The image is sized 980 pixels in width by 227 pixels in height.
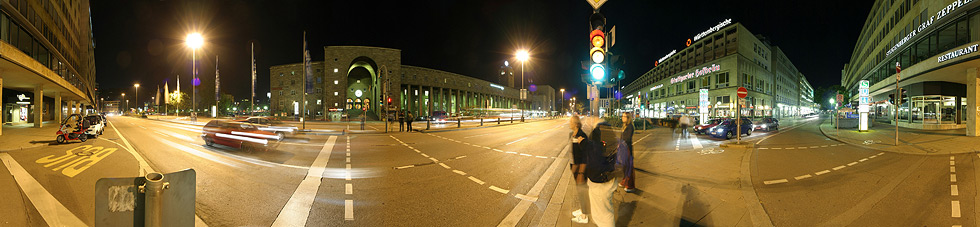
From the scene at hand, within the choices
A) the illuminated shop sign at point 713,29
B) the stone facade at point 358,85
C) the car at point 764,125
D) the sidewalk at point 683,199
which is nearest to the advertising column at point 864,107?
the car at point 764,125

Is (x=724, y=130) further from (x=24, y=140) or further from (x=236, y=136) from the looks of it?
(x=24, y=140)

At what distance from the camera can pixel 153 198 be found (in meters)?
2.04

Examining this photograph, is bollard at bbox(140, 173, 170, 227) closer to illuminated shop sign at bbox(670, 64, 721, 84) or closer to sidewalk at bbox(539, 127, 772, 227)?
A: sidewalk at bbox(539, 127, 772, 227)

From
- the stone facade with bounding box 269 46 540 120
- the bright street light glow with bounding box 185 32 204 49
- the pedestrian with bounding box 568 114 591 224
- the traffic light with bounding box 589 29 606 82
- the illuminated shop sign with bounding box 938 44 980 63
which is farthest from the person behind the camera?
the stone facade with bounding box 269 46 540 120

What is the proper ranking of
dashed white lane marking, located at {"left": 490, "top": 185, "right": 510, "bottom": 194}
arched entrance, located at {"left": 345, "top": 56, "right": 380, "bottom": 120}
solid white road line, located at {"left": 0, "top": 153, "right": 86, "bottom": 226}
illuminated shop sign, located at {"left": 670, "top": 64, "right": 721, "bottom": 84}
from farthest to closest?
arched entrance, located at {"left": 345, "top": 56, "right": 380, "bottom": 120}, illuminated shop sign, located at {"left": 670, "top": 64, "right": 721, "bottom": 84}, dashed white lane marking, located at {"left": 490, "top": 185, "right": 510, "bottom": 194}, solid white road line, located at {"left": 0, "top": 153, "right": 86, "bottom": 226}

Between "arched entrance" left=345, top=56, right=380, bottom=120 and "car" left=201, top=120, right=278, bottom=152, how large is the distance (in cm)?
4429

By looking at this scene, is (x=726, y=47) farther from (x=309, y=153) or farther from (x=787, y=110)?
(x=309, y=153)

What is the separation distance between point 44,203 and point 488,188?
22.8 feet

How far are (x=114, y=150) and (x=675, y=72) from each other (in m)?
78.1

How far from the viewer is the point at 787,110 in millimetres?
73938

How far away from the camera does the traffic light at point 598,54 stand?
6105 millimetres

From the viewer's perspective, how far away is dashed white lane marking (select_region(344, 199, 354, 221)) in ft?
14.6

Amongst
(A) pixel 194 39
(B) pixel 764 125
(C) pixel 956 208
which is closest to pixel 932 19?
(B) pixel 764 125

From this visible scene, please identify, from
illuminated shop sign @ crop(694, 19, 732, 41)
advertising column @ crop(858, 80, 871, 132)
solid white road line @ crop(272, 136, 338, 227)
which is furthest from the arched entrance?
illuminated shop sign @ crop(694, 19, 732, 41)
